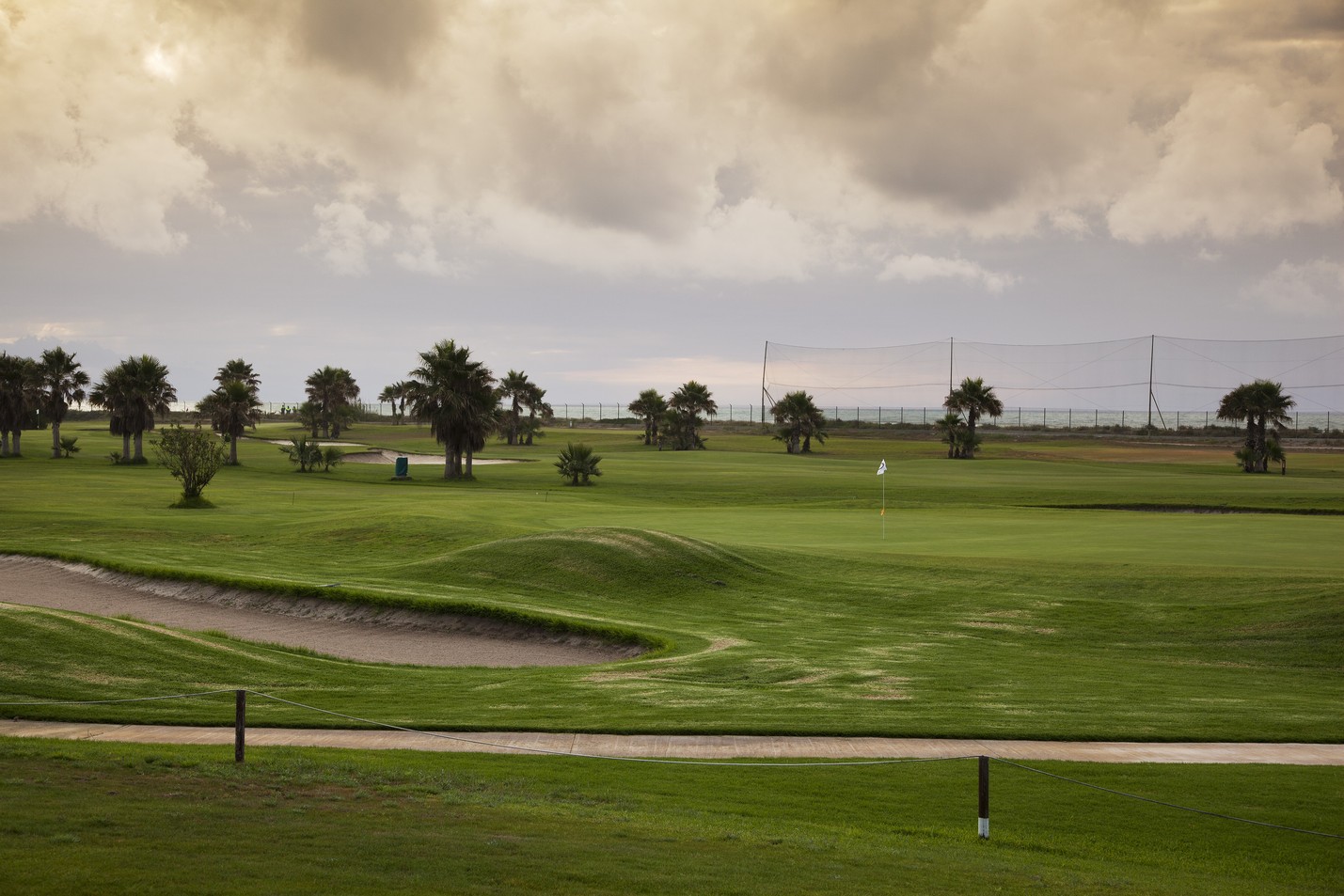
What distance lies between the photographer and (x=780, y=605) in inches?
1054

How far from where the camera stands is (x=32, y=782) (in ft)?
32.3

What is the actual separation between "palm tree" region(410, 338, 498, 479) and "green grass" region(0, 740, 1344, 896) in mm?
67227

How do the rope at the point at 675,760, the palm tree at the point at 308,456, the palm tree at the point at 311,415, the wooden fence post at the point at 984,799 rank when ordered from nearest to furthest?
1. the wooden fence post at the point at 984,799
2. the rope at the point at 675,760
3. the palm tree at the point at 308,456
4. the palm tree at the point at 311,415

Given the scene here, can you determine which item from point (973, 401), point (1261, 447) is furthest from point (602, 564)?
point (973, 401)

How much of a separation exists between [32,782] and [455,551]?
2258 cm

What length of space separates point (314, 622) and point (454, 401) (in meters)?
53.9

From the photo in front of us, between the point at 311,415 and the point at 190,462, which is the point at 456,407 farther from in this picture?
the point at 311,415

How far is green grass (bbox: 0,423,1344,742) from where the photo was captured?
15672mm

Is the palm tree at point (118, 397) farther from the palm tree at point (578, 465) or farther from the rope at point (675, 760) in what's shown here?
the rope at point (675, 760)

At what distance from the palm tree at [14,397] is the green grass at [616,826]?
9593 centimetres

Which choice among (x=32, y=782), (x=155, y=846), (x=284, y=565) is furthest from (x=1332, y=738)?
(x=284, y=565)

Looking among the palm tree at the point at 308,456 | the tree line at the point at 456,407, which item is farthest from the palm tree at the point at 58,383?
the palm tree at the point at 308,456

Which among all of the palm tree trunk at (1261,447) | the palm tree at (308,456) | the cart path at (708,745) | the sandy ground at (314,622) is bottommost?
the sandy ground at (314,622)

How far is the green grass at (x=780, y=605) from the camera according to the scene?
15.7m
